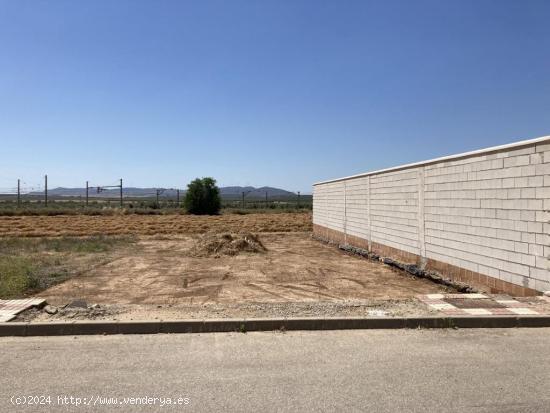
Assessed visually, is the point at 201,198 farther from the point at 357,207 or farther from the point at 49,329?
the point at 49,329

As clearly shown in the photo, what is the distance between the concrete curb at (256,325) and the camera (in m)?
6.60

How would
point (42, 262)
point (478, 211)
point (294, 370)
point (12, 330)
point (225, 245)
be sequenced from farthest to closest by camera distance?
point (225, 245) < point (42, 262) < point (478, 211) < point (12, 330) < point (294, 370)

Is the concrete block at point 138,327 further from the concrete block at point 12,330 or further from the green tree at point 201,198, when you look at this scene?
the green tree at point 201,198

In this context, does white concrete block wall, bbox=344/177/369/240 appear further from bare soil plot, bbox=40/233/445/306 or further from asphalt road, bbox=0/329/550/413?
asphalt road, bbox=0/329/550/413

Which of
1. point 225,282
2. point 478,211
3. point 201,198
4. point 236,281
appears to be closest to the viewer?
point 478,211

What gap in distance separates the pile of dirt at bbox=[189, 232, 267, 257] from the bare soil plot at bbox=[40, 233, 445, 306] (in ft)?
1.52

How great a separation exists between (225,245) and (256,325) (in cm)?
1111

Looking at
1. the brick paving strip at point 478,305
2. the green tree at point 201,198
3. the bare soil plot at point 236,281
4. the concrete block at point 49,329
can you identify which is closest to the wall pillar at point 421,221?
the bare soil plot at point 236,281

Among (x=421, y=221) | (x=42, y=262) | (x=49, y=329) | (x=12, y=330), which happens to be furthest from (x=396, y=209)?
(x=42, y=262)

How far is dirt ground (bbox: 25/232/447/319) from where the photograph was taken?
25.1 ft

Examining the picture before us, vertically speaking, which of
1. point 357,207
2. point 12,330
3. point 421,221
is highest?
point 357,207

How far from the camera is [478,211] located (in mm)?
9930

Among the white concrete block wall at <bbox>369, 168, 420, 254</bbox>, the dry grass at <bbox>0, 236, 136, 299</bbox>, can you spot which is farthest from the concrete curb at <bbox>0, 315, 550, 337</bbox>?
the white concrete block wall at <bbox>369, 168, 420, 254</bbox>

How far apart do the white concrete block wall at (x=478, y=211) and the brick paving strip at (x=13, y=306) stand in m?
8.24
